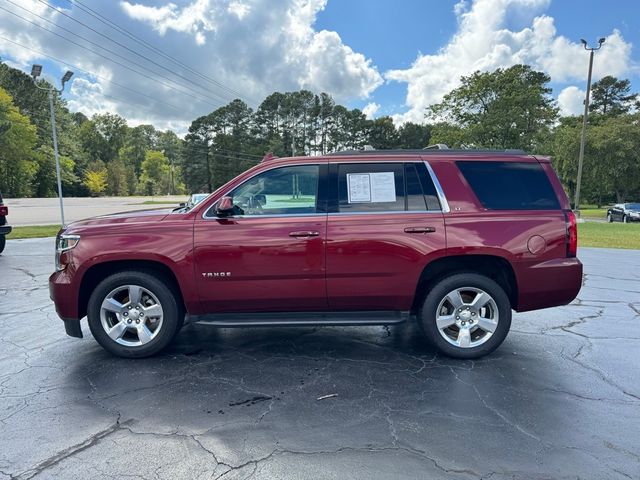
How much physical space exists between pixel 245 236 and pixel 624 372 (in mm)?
3642

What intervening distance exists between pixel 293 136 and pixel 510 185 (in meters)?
70.4

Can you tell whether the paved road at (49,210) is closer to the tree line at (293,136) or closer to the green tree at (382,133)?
the tree line at (293,136)

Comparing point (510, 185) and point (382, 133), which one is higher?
point (382, 133)

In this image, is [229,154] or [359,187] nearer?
[359,187]

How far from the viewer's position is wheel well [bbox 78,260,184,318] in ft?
12.5

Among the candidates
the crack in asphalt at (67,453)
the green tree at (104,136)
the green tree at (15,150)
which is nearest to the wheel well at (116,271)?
the crack in asphalt at (67,453)

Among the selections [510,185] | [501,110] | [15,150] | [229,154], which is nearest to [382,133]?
[229,154]

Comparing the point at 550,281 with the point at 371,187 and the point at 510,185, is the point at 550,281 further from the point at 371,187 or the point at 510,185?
the point at 371,187

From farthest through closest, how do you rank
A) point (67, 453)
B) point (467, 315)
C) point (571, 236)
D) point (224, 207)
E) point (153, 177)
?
1. point (153, 177)
2. point (467, 315)
3. point (571, 236)
4. point (224, 207)
5. point (67, 453)

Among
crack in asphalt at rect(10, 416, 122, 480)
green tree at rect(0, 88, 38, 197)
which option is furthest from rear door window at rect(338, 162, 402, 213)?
green tree at rect(0, 88, 38, 197)

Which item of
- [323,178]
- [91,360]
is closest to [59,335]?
[91,360]

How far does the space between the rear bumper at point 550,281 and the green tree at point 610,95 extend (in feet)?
232

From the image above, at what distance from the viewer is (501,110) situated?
28.6 m

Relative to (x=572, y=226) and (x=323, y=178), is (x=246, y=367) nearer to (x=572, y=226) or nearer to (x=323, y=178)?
(x=323, y=178)
